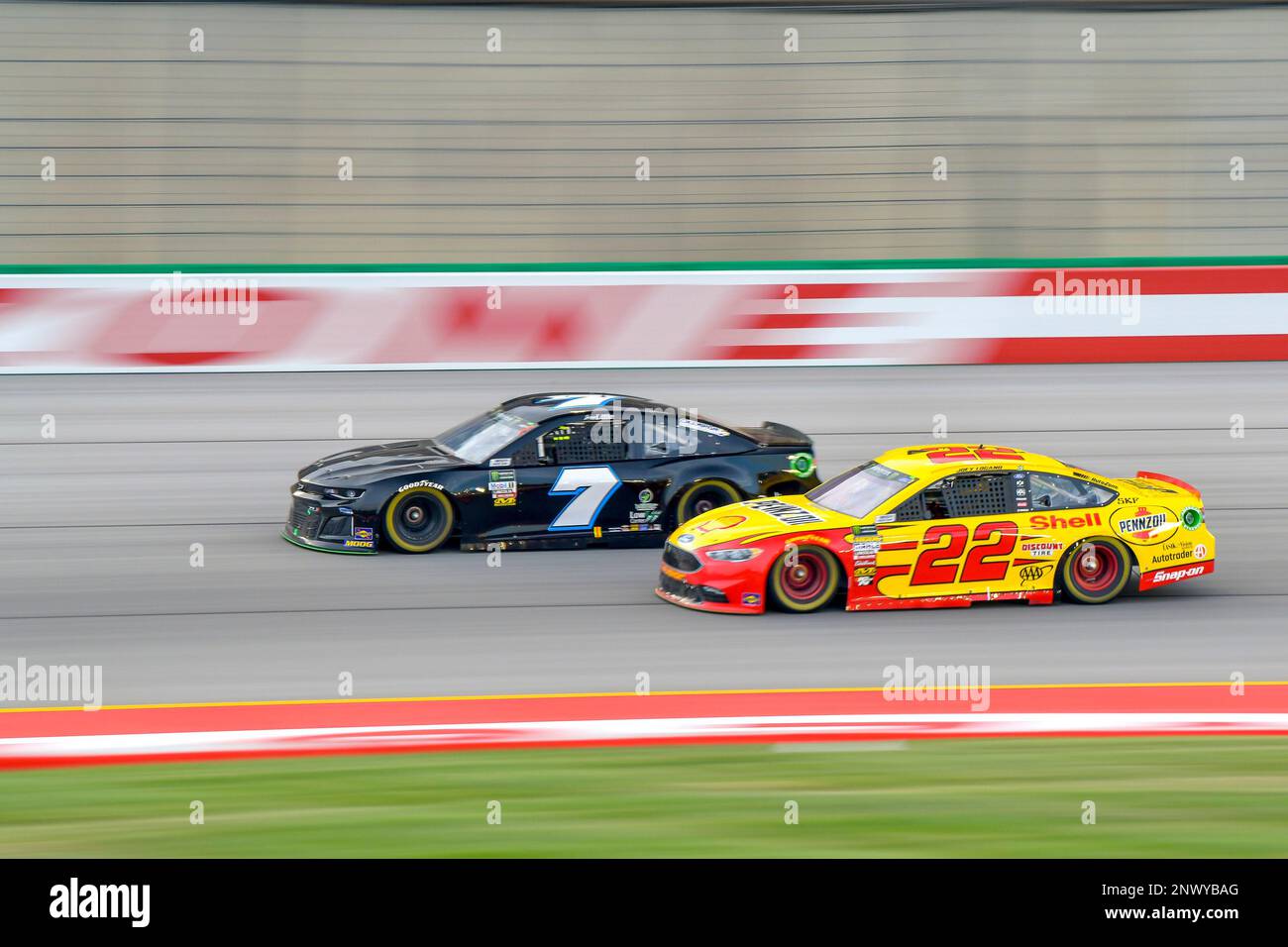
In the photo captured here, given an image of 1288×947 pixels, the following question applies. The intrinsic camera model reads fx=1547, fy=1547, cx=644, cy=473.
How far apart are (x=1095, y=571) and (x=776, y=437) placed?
3.10m

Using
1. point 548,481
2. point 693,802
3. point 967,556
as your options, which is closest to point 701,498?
point 548,481

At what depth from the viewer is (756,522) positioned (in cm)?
1009

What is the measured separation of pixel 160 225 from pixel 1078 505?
46.2 feet

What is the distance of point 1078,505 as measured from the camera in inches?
401

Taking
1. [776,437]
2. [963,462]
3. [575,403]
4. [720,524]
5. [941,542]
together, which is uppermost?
[575,403]

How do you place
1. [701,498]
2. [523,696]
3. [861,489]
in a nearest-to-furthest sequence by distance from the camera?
[523,696]
[861,489]
[701,498]

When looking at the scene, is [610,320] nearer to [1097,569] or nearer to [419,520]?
[419,520]

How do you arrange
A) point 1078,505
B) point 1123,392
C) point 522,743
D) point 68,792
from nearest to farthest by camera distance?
point 68,792 → point 522,743 → point 1078,505 → point 1123,392

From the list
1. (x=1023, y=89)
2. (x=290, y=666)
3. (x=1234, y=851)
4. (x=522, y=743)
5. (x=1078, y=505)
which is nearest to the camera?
(x=1234, y=851)

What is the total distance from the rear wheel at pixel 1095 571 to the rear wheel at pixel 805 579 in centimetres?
157

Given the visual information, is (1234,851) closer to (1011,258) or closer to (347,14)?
(1011,258)

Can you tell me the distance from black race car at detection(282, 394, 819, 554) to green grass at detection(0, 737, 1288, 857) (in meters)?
Answer: 4.43

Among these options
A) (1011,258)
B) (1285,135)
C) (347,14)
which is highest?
(347,14)

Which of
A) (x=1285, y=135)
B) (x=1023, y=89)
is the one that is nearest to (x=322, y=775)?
(x=1023, y=89)
